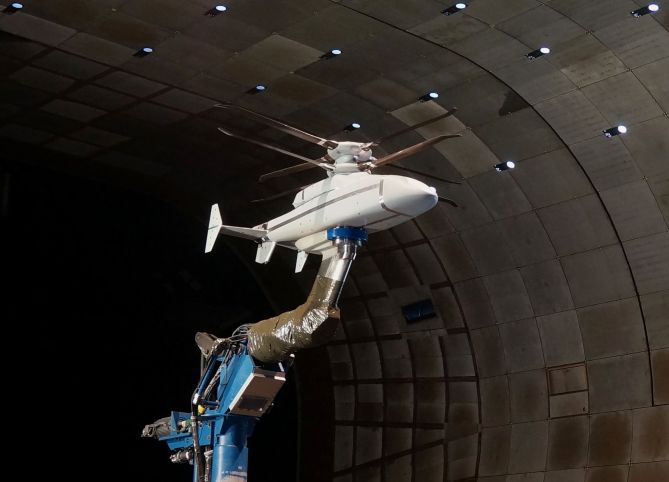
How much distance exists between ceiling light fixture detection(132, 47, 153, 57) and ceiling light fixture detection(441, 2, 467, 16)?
6.51 metres

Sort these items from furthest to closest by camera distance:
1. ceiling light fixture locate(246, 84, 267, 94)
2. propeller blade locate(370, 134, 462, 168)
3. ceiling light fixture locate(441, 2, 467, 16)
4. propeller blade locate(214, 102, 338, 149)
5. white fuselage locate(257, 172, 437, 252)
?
ceiling light fixture locate(246, 84, 267, 94), ceiling light fixture locate(441, 2, 467, 16), propeller blade locate(370, 134, 462, 168), propeller blade locate(214, 102, 338, 149), white fuselage locate(257, 172, 437, 252)

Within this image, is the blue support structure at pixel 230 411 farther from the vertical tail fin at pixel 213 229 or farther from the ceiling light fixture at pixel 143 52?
the ceiling light fixture at pixel 143 52

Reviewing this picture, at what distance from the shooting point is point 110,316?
30578 millimetres

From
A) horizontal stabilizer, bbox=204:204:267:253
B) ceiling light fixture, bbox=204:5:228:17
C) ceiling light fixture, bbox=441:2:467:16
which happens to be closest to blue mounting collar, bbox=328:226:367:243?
horizontal stabilizer, bbox=204:204:267:253

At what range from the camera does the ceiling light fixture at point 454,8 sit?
19281mm

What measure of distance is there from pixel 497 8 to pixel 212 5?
5.73m

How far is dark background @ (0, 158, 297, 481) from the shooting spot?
95.8ft

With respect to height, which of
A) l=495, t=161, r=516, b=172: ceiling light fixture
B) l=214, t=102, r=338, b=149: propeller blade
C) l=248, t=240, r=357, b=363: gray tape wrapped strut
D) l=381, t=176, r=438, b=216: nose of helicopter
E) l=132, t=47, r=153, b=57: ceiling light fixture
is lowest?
l=248, t=240, r=357, b=363: gray tape wrapped strut

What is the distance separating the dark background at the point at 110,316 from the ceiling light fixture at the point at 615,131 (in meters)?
14.1

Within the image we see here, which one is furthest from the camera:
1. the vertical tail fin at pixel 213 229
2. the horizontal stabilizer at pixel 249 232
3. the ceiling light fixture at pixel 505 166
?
the ceiling light fixture at pixel 505 166

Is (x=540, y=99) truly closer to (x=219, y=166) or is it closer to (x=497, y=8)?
(x=497, y=8)

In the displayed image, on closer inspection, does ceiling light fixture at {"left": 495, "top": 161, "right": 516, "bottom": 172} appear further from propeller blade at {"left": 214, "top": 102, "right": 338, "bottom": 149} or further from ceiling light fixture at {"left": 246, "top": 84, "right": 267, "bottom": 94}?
propeller blade at {"left": 214, "top": 102, "right": 338, "bottom": 149}

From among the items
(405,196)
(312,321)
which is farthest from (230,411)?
(405,196)

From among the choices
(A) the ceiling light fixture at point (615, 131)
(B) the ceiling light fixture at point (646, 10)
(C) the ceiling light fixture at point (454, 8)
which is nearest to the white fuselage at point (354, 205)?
(C) the ceiling light fixture at point (454, 8)
